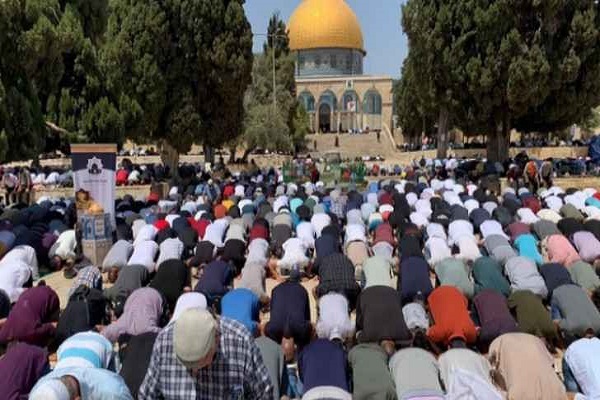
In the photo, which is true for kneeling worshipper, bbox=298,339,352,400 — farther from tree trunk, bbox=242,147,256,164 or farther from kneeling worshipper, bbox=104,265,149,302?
tree trunk, bbox=242,147,256,164

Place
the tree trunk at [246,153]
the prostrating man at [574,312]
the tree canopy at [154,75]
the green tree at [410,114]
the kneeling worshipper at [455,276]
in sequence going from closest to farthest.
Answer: the prostrating man at [574,312], the kneeling worshipper at [455,276], the tree canopy at [154,75], the tree trunk at [246,153], the green tree at [410,114]

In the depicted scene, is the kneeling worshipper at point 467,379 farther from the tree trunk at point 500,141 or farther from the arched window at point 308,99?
the arched window at point 308,99

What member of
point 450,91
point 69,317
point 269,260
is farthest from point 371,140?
point 69,317

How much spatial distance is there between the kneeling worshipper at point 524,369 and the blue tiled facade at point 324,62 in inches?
2009

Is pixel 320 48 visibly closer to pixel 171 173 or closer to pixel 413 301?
pixel 171 173

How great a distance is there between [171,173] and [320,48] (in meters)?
36.0

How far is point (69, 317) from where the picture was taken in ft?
20.5

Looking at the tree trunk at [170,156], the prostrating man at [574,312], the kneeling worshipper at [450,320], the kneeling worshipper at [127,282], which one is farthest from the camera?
the tree trunk at [170,156]

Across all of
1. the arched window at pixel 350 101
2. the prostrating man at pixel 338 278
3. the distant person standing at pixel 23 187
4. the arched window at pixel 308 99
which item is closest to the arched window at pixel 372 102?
the arched window at pixel 350 101

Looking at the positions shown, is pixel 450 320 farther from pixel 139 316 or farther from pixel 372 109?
pixel 372 109

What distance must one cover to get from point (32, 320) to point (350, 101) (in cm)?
4844

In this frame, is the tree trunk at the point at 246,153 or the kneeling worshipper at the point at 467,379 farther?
the tree trunk at the point at 246,153

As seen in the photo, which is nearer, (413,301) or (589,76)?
(413,301)

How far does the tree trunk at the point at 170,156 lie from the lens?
20.9 metres
